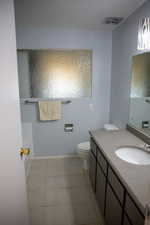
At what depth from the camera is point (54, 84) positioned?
2.89 meters

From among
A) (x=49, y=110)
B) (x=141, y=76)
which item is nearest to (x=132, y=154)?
(x=141, y=76)

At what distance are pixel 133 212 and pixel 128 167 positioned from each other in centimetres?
33

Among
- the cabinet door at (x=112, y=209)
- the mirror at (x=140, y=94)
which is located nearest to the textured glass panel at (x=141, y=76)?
the mirror at (x=140, y=94)

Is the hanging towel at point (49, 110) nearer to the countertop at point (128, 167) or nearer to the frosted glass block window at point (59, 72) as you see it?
the frosted glass block window at point (59, 72)

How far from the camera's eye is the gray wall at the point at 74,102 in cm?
273

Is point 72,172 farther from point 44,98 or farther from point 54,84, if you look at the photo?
point 54,84

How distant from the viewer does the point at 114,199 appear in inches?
53.2

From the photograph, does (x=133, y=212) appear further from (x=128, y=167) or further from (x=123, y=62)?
(x=123, y=62)

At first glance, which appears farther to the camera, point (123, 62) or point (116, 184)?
point (123, 62)

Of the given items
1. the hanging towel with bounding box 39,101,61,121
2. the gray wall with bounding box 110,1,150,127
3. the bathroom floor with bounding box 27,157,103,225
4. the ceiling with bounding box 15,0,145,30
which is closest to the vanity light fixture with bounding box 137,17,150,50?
the gray wall with bounding box 110,1,150,127

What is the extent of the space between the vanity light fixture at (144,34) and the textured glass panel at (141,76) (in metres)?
0.10

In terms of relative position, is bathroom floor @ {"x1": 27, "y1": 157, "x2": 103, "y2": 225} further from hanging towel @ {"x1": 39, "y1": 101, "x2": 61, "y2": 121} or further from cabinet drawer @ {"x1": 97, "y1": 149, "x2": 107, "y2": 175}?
hanging towel @ {"x1": 39, "y1": 101, "x2": 61, "y2": 121}

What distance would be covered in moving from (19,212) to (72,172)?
1.61 m

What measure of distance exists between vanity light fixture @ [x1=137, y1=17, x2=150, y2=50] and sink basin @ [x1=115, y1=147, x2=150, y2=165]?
116cm
